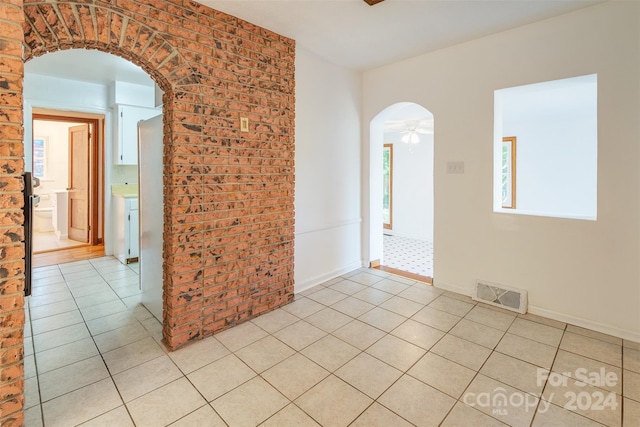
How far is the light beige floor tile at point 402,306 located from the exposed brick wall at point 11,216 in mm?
2587

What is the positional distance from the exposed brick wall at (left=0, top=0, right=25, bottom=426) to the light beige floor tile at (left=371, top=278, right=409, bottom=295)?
115 inches

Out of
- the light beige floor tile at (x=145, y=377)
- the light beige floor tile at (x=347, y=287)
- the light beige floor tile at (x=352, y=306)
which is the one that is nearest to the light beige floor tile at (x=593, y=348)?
the light beige floor tile at (x=352, y=306)

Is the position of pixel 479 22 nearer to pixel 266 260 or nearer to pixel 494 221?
pixel 494 221

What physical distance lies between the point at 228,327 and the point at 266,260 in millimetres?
660

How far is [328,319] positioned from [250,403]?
1.12m

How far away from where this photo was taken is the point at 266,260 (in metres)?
2.94

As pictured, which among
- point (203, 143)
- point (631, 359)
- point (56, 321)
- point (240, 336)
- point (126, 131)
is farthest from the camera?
point (126, 131)

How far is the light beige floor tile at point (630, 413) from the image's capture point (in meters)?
1.63

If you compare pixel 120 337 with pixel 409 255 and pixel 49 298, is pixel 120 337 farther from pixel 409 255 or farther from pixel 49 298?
pixel 409 255

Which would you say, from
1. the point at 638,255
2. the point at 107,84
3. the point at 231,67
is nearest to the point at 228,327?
the point at 231,67

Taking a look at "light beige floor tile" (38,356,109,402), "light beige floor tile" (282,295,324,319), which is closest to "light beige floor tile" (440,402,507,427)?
"light beige floor tile" (282,295,324,319)

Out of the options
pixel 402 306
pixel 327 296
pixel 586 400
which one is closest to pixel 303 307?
pixel 327 296

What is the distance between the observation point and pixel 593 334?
2.52m

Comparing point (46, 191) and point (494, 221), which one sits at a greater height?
point (46, 191)
